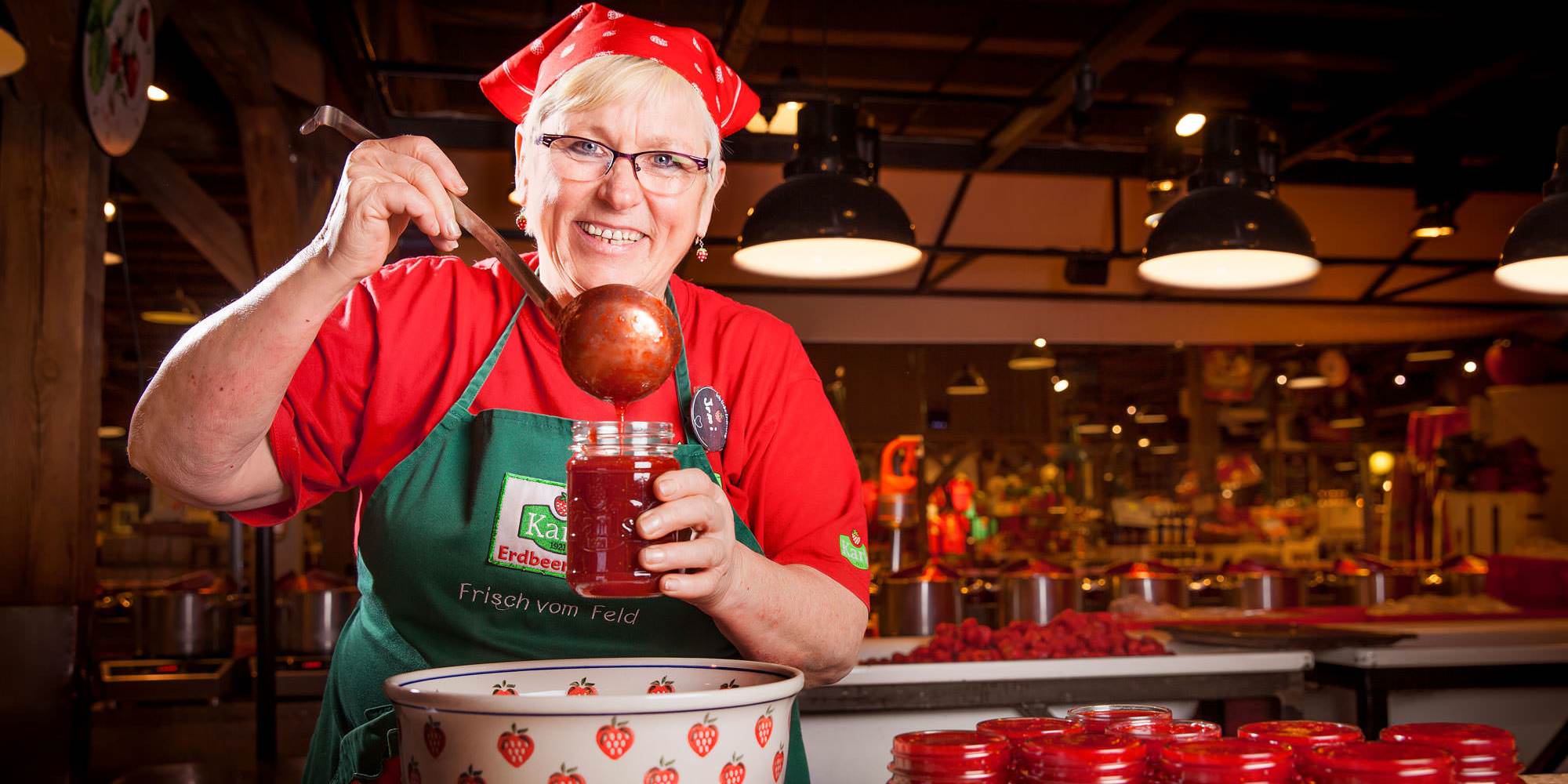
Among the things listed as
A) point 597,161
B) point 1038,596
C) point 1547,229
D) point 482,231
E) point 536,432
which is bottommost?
point 1038,596

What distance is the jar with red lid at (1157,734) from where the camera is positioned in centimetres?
108

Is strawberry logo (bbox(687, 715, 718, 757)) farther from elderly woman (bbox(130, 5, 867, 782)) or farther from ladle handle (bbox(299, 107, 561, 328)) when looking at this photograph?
ladle handle (bbox(299, 107, 561, 328))

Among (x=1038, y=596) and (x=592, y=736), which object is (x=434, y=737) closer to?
(x=592, y=736)

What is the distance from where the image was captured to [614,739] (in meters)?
0.88

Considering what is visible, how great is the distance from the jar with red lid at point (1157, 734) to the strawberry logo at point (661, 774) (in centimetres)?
46

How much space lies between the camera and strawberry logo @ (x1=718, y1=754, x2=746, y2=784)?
913mm

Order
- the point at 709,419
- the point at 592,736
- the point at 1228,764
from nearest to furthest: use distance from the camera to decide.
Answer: the point at 592,736 → the point at 1228,764 → the point at 709,419

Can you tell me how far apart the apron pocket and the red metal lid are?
2.78ft

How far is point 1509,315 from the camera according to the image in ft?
32.8

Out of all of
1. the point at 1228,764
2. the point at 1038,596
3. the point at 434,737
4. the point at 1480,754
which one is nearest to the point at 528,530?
the point at 434,737

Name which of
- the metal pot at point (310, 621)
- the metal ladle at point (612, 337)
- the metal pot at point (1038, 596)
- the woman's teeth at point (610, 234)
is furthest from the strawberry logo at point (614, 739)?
the metal pot at point (1038, 596)

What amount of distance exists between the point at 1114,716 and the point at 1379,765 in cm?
Result: 30

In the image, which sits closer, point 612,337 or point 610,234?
point 612,337

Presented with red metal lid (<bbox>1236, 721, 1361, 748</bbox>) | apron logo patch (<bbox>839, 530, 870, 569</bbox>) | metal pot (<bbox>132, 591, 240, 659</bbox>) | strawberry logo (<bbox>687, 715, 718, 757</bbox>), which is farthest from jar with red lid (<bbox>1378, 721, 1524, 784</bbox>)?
metal pot (<bbox>132, 591, 240, 659</bbox>)
